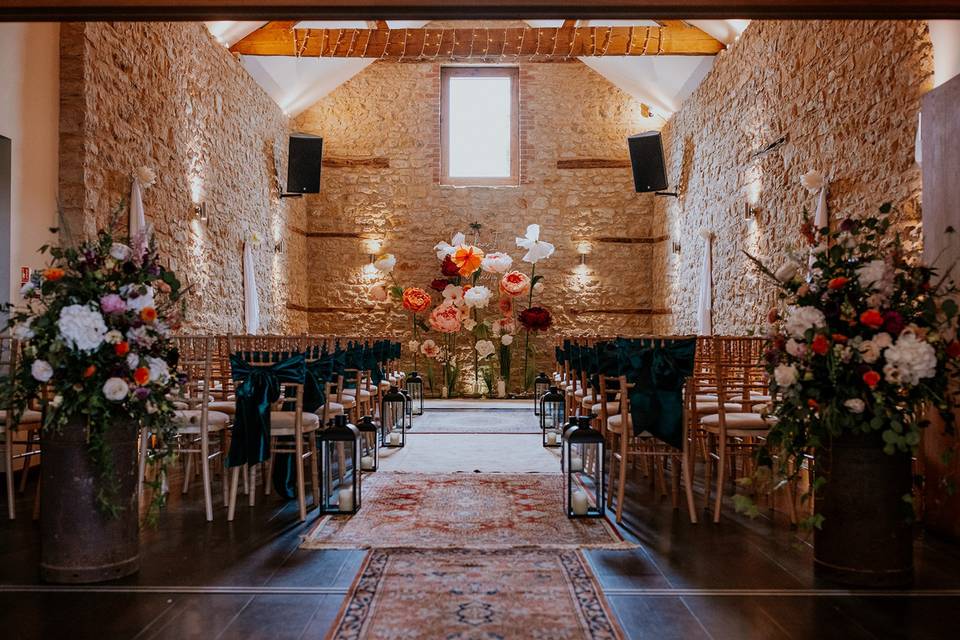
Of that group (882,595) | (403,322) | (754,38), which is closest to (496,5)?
(882,595)

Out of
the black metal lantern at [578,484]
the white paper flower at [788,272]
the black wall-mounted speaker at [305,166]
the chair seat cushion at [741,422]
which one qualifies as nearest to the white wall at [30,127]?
the black metal lantern at [578,484]

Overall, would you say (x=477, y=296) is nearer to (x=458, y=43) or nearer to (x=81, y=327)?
(x=458, y=43)

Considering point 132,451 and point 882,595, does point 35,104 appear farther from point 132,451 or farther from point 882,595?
point 882,595

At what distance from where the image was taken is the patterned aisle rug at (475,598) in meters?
2.55

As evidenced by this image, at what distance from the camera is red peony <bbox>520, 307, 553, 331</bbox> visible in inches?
454

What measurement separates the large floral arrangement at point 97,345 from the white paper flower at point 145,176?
391 centimetres

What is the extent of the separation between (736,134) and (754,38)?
103 cm

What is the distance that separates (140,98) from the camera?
698 centimetres

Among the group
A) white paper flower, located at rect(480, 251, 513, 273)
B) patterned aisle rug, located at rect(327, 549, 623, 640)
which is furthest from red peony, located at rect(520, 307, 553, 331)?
patterned aisle rug, located at rect(327, 549, 623, 640)

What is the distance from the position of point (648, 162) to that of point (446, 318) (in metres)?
3.62

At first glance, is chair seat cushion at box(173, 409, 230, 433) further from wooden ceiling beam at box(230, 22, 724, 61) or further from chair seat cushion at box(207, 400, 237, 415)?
wooden ceiling beam at box(230, 22, 724, 61)

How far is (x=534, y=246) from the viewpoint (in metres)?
11.8

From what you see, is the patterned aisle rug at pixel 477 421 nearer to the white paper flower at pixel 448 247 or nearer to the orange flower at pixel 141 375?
the white paper flower at pixel 448 247

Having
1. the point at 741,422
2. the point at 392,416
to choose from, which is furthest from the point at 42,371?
the point at 392,416
